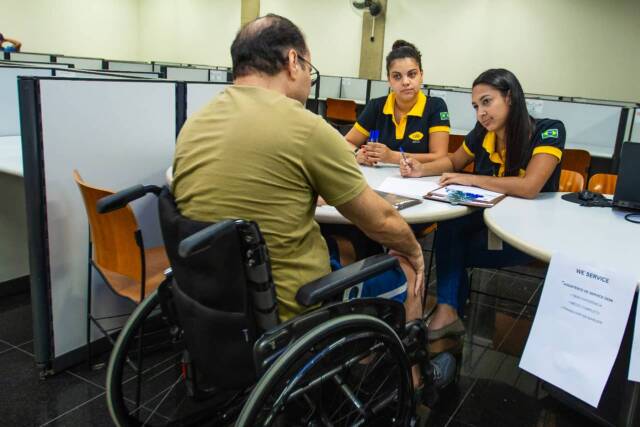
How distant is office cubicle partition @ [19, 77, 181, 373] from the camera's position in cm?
162

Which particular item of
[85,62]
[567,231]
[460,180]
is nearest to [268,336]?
[567,231]

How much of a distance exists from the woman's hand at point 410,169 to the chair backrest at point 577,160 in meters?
2.07

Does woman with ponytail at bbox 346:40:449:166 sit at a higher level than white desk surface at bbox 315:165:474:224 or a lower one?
higher

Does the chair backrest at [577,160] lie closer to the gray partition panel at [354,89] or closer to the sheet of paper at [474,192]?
the sheet of paper at [474,192]

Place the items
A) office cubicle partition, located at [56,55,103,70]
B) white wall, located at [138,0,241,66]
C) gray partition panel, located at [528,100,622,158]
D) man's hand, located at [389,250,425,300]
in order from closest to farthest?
man's hand, located at [389,250,425,300], gray partition panel, located at [528,100,622,158], office cubicle partition, located at [56,55,103,70], white wall, located at [138,0,241,66]

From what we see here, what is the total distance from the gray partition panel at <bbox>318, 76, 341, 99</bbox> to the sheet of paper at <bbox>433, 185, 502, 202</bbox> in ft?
16.5

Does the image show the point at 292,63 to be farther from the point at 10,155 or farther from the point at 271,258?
the point at 10,155

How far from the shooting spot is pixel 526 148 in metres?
1.92

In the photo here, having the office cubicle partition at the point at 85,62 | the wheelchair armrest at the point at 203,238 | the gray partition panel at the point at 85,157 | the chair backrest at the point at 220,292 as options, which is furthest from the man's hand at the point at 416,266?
the office cubicle partition at the point at 85,62

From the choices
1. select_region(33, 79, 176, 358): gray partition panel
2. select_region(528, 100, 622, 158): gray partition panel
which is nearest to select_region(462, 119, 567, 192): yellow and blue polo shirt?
select_region(33, 79, 176, 358): gray partition panel

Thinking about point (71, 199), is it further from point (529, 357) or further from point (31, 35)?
point (31, 35)

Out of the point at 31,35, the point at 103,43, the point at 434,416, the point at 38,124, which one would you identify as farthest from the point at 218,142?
the point at 103,43

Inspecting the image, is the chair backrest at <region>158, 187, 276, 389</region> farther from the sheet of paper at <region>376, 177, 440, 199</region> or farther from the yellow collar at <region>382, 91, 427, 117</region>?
the yellow collar at <region>382, 91, 427, 117</region>

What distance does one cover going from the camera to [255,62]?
115 centimetres
